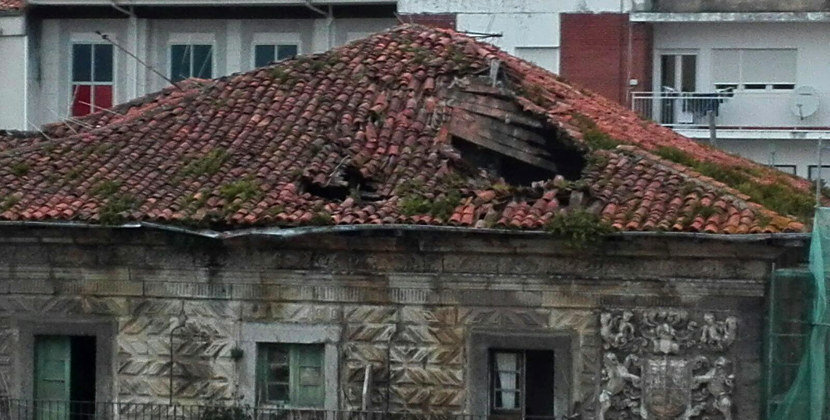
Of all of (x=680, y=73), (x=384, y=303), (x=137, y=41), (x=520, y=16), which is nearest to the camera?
(x=384, y=303)

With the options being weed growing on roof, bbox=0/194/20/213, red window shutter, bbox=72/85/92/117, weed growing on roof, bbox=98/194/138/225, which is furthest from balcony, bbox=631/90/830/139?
weed growing on roof, bbox=0/194/20/213

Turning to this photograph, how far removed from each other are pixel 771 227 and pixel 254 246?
5984 mm

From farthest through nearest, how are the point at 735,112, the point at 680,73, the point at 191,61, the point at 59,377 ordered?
the point at 191,61 → the point at 680,73 → the point at 735,112 → the point at 59,377

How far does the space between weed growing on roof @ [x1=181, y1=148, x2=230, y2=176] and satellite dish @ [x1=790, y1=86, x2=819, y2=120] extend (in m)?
18.7

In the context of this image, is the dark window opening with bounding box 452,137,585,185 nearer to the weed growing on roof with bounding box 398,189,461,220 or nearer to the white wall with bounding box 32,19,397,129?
the weed growing on roof with bounding box 398,189,461,220

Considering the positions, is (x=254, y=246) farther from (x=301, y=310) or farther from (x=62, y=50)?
(x=62, y=50)

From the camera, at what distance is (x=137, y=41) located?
42.5 m

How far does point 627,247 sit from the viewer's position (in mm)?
22359

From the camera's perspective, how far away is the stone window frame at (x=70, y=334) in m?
24.0

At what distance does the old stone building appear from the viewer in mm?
22422

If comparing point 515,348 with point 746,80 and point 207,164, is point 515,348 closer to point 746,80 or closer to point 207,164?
point 207,164

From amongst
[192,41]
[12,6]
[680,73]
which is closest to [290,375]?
[680,73]

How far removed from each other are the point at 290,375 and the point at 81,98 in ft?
67.7

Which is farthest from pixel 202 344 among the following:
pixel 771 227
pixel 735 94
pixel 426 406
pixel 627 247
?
pixel 735 94
